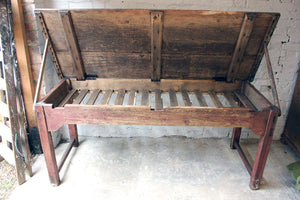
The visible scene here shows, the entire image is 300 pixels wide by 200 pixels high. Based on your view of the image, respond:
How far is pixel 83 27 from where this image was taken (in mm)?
2074

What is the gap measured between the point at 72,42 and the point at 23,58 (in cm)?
64

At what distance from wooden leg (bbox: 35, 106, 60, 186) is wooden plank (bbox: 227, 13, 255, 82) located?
6.43 feet

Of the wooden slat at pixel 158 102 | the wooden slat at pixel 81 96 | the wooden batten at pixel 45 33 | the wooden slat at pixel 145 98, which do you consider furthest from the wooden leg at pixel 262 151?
the wooden batten at pixel 45 33

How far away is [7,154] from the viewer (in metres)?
2.39

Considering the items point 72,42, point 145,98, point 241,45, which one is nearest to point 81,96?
point 72,42

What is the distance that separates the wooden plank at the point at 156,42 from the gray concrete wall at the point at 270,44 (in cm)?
63

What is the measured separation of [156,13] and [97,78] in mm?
1018

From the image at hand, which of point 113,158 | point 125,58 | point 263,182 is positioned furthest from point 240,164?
point 125,58

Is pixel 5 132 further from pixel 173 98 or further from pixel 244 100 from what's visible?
pixel 244 100

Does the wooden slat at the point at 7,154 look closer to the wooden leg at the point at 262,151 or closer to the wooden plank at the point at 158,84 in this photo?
the wooden plank at the point at 158,84

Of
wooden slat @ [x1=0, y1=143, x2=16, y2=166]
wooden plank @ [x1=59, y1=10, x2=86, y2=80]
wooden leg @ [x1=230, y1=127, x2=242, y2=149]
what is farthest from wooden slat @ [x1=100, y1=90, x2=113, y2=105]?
wooden leg @ [x1=230, y1=127, x2=242, y2=149]

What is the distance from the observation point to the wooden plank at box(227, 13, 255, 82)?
1949mm

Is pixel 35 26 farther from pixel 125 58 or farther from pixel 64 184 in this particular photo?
pixel 64 184

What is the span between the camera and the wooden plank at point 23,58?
2221mm
